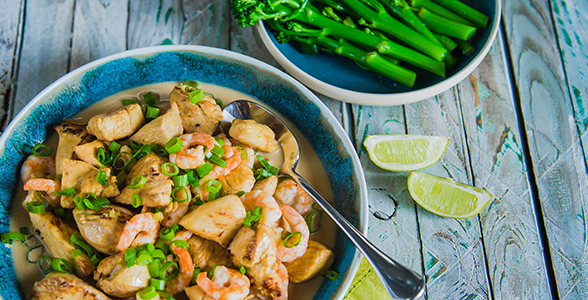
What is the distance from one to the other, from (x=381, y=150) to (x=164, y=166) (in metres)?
1.40

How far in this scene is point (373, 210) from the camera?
2.57 meters

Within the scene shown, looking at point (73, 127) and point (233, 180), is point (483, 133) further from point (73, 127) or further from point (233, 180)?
point (73, 127)

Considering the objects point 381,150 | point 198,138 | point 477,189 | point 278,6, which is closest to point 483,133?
point 477,189

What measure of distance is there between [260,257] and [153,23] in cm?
208

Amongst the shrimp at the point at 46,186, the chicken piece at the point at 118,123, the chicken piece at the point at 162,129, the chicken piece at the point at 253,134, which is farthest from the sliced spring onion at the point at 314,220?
the shrimp at the point at 46,186

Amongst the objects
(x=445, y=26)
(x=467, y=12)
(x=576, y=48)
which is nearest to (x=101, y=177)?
(x=445, y=26)

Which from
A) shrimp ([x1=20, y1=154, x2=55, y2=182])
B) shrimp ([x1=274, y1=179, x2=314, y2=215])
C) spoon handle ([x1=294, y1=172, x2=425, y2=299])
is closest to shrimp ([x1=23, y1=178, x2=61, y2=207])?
shrimp ([x1=20, y1=154, x2=55, y2=182])

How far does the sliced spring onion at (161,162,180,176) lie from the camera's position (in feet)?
6.61

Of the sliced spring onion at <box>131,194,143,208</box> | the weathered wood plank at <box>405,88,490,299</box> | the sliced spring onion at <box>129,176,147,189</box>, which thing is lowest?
the weathered wood plank at <box>405,88,490,299</box>

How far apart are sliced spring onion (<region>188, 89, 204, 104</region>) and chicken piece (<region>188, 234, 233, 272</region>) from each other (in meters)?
0.78

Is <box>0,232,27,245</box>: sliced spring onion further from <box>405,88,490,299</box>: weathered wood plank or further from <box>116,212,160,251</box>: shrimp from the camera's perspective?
<box>405,88,490,299</box>: weathered wood plank

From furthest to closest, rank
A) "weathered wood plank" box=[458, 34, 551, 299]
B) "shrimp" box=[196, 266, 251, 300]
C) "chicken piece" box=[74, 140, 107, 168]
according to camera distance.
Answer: "weathered wood plank" box=[458, 34, 551, 299] → "chicken piece" box=[74, 140, 107, 168] → "shrimp" box=[196, 266, 251, 300]

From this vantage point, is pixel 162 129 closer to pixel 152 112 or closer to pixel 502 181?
pixel 152 112

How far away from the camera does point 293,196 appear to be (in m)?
2.26
